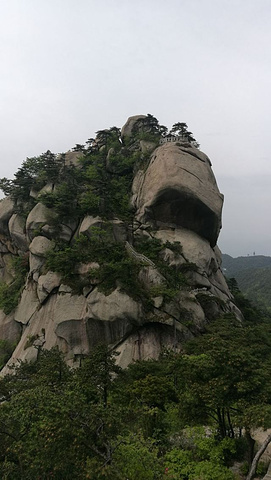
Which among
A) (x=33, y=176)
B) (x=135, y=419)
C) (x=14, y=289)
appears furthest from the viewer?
(x=33, y=176)

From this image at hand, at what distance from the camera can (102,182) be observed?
27.2 m

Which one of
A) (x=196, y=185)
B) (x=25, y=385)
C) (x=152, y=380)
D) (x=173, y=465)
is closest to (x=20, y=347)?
(x=25, y=385)

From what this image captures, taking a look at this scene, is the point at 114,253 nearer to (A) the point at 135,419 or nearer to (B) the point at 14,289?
(B) the point at 14,289

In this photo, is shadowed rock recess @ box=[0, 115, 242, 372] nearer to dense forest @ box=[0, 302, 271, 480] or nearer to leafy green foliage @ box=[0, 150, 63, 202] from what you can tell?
leafy green foliage @ box=[0, 150, 63, 202]

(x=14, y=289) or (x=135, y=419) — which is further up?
(x=14, y=289)

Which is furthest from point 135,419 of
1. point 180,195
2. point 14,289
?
point 14,289

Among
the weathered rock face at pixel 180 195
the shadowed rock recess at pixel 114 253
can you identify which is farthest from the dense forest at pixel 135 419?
the weathered rock face at pixel 180 195

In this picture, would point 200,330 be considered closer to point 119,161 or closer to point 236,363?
point 236,363

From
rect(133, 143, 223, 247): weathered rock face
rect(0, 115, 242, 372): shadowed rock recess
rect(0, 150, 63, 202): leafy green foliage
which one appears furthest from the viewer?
rect(0, 150, 63, 202): leafy green foliage

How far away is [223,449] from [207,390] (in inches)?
80.8

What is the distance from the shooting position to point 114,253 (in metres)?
23.1

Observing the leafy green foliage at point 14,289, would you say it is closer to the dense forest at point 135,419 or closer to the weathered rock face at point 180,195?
the weathered rock face at point 180,195

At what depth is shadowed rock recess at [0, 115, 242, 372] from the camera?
2075cm

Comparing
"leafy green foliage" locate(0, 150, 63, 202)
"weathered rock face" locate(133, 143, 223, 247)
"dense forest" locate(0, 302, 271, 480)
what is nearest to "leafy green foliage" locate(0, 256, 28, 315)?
"leafy green foliage" locate(0, 150, 63, 202)
